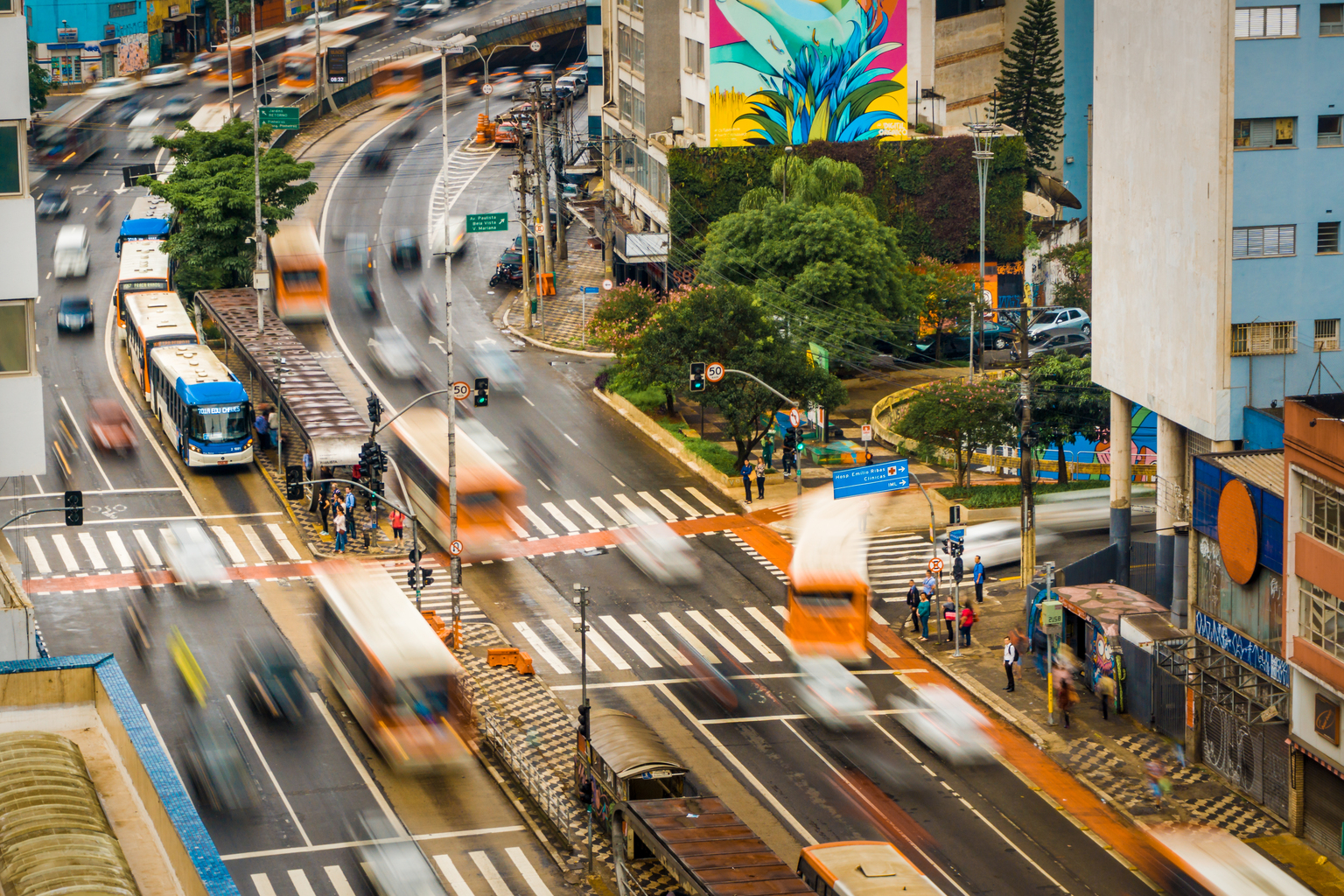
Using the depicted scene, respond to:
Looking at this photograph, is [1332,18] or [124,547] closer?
[1332,18]

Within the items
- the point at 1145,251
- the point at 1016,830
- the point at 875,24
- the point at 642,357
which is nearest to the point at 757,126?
the point at 875,24

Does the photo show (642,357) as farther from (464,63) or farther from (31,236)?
(464,63)

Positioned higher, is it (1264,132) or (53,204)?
(53,204)

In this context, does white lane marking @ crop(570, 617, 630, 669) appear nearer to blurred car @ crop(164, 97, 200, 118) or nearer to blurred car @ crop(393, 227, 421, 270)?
blurred car @ crop(393, 227, 421, 270)

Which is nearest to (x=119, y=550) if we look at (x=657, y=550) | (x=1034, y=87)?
(x=657, y=550)

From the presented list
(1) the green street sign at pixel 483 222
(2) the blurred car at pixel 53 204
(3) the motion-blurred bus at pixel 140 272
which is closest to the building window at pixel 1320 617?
(1) the green street sign at pixel 483 222

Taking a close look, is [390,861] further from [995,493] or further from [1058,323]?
[1058,323]
